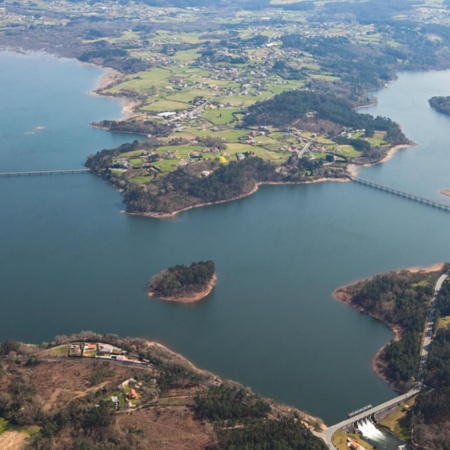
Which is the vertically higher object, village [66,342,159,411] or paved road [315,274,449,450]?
village [66,342,159,411]

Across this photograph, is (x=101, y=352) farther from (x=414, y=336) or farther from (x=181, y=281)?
(x=414, y=336)

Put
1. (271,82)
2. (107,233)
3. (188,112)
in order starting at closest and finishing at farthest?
(107,233) → (188,112) → (271,82)

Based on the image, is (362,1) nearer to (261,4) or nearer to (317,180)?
(261,4)

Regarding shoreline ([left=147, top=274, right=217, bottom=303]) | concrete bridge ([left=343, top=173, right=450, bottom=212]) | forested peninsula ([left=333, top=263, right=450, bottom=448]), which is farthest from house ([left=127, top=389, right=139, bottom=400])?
concrete bridge ([left=343, top=173, right=450, bottom=212])

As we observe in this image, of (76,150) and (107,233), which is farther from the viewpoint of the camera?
(76,150)

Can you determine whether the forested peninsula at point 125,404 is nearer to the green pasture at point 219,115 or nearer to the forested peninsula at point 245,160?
the forested peninsula at point 245,160

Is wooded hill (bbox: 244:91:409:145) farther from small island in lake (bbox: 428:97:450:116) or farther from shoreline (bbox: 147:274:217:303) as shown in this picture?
shoreline (bbox: 147:274:217:303)

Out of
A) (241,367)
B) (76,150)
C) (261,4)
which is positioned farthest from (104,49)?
(241,367)
